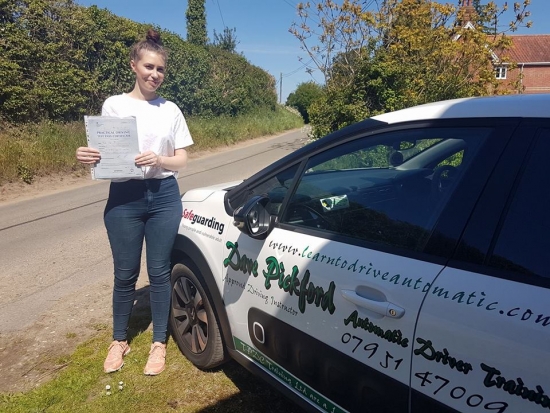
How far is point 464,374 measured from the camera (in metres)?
1.45

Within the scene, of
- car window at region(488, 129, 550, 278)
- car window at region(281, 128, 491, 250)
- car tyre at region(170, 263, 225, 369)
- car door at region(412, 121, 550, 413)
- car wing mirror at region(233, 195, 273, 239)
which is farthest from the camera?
car tyre at region(170, 263, 225, 369)

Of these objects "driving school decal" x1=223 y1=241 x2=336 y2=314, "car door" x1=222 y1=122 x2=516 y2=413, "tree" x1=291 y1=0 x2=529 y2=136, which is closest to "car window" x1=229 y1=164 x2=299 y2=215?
"car door" x1=222 y1=122 x2=516 y2=413

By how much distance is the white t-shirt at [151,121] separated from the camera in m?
2.78

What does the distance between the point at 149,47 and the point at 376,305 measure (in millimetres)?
2063

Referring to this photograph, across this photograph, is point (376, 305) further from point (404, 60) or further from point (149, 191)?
A: point (404, 60)

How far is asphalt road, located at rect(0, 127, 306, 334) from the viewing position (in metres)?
4.25

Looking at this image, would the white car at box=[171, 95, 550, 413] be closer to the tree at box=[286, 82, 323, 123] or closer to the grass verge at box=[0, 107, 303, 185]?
the grass verge at box=[0, 107, 303, 185]

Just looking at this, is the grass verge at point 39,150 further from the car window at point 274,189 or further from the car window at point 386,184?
the car window at point 386,184

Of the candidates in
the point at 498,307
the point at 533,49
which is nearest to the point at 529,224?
the point at 498,307

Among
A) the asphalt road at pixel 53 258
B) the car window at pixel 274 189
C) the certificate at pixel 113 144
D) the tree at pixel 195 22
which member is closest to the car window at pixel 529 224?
the car window at pixel 274 189

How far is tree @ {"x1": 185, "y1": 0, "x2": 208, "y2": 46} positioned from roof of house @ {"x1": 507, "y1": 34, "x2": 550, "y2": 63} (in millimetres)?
25799

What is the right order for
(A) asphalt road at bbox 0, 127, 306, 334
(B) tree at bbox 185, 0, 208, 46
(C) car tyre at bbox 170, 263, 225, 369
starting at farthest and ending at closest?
(B) tree at bbox 185, 0, 208, 46 < (A) asphalt road at bbox 0, 127, 306, 334 < (C) car tyre at bbox 170, 263, 225, 369

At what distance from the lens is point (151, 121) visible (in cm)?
280

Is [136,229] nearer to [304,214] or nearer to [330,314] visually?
[304,214]
